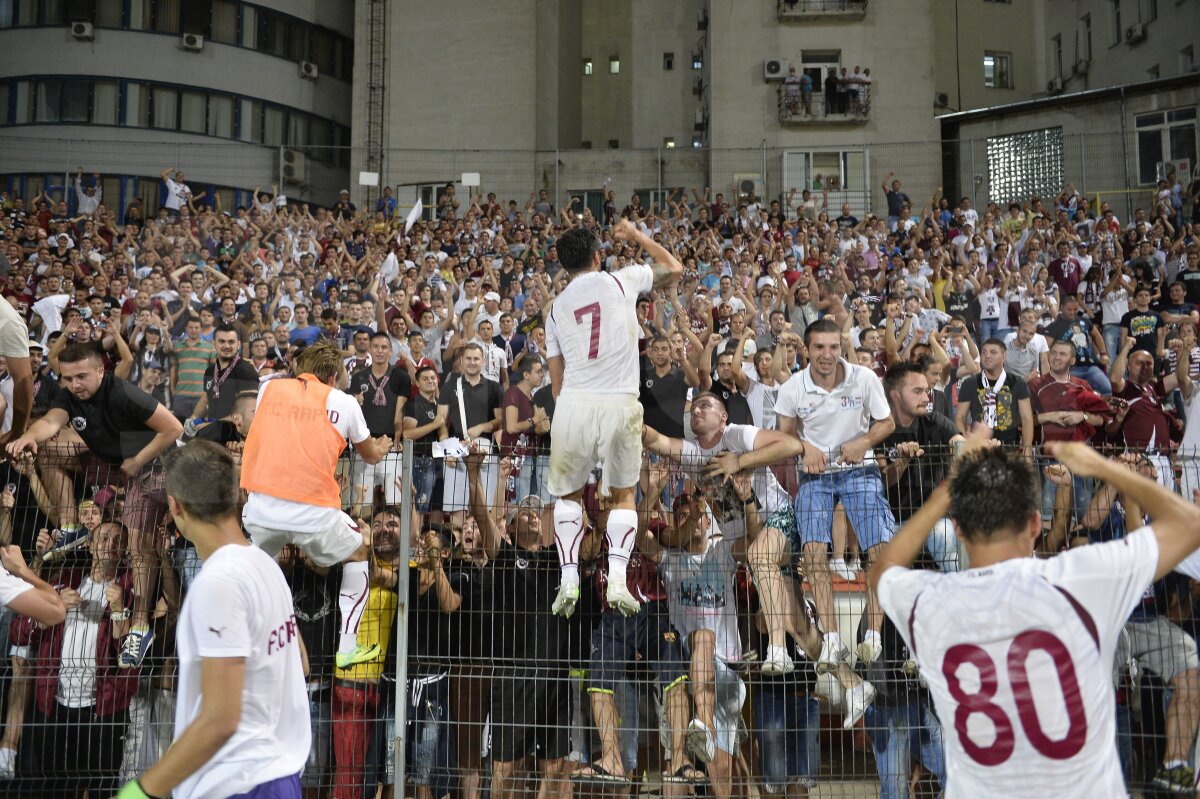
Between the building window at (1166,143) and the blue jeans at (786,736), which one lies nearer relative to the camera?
the blue jeans at (786,736)

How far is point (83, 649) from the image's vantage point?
24.3 ft

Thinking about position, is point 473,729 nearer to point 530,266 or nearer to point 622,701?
point 622,701

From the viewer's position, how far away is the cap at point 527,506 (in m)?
7.55

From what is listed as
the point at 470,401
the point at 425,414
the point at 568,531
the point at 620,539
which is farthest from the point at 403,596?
the point at 425,414

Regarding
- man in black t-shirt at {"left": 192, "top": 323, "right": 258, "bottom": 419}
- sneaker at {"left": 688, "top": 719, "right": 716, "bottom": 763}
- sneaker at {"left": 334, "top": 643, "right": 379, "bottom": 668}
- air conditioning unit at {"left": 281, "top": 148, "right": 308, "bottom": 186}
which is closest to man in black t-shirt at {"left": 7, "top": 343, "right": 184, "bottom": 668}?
sneaker at {"left": 334, "top": 643, "right": 379, "bottom": 668}

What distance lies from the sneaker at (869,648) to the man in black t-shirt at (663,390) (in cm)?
405

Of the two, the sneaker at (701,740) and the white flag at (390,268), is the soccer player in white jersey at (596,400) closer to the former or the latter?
the sneaker at (701,740)

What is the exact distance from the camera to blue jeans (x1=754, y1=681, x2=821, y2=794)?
712cm

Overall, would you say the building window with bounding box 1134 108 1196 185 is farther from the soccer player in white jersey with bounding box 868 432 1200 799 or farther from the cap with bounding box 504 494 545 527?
the soccer player in white jersey with bounding box 868 432 1200 799

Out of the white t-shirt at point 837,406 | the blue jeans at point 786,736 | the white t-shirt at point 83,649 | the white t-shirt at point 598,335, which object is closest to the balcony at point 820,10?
the white t-shirt at point 837,406

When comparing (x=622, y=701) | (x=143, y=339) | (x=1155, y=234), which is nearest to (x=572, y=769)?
(x=622, y=701)

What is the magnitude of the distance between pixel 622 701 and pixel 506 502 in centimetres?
158

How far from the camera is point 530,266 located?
21469 millimetres

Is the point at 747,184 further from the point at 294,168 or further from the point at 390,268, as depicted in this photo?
the point at 390,268
